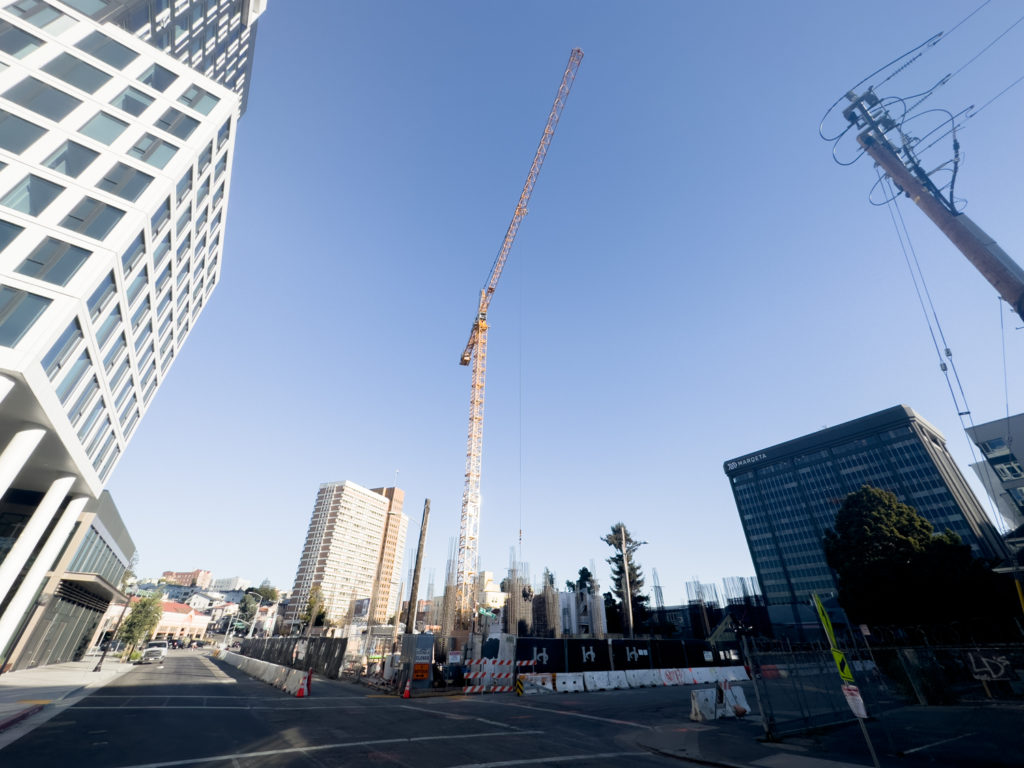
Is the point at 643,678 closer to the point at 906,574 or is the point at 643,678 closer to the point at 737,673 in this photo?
the point at 737,673

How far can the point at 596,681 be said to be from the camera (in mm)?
26703

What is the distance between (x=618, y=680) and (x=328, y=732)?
21.3 meters

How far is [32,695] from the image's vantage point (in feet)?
53.6

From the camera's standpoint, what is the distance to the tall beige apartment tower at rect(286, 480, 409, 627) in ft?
479

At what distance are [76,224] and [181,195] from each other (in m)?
6.67

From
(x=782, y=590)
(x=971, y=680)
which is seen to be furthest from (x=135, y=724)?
(x=782, y=590)

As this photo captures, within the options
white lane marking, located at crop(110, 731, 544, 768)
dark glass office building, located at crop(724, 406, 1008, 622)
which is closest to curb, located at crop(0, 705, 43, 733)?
white lane marking, located at crop(110, 731, 544, 768)

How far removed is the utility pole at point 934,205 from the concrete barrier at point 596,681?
2590 cm

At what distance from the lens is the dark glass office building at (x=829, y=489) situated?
89625mm

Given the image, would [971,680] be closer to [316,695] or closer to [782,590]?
[316,695]

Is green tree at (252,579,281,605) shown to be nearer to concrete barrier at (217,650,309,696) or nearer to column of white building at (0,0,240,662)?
concrete barrier at (217,650,309,696)

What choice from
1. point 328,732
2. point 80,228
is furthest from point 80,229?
point 328,732

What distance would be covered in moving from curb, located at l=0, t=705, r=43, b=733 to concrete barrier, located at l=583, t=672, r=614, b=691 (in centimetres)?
2382

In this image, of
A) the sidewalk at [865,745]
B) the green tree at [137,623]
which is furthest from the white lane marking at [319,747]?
the green tree at [137,623]
